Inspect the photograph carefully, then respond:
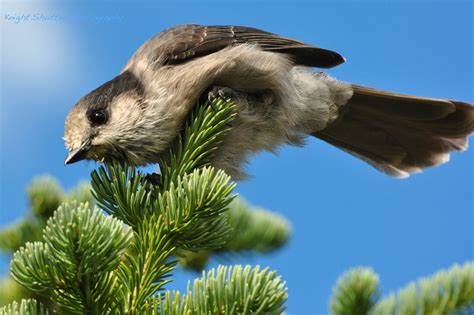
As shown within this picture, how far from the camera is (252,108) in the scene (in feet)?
12.0

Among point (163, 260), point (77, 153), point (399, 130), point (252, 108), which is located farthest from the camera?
point (399, 130)

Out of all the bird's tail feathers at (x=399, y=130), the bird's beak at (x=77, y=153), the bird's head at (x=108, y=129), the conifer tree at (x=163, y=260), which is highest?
the bird's tail feathers at (x=399, y=130)

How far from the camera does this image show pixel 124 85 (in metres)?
3.55

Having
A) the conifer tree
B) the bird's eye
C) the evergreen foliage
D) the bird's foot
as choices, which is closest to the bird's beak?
the bird's eye

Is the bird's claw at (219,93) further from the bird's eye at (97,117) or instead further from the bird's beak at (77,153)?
the bird's beak at (77,153)

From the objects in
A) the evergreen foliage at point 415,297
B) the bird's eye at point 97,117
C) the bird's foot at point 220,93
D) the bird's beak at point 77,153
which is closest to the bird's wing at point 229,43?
the bird's foot at point 220,93

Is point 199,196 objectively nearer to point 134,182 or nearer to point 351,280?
point 134,182

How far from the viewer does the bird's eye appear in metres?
3.38

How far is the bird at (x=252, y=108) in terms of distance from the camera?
338cm

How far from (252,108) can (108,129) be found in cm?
85

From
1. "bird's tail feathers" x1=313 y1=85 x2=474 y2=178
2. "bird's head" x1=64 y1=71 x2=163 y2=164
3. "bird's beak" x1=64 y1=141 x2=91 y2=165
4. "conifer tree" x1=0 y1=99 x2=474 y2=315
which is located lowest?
"conifer tree" x1=0 y1=99 x2=474 y2=315

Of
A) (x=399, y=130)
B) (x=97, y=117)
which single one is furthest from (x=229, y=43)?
(x=399, y=130)

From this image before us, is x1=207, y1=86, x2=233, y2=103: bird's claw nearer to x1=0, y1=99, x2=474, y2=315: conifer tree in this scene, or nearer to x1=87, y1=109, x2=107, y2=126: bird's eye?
x1=0, y1=99, x2=474, y2=315: conifer tree

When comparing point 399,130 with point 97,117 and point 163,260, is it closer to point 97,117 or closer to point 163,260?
point 97,117
